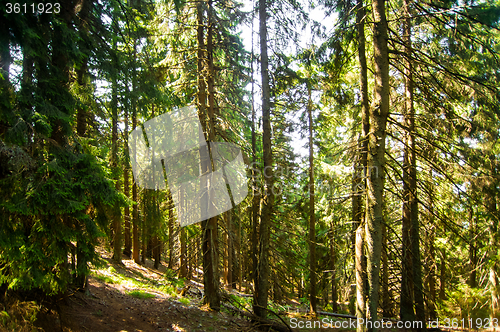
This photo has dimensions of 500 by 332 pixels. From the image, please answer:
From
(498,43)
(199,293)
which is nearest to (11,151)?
(199,293)

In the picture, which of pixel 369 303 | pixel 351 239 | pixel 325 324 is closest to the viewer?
pixel 369 303

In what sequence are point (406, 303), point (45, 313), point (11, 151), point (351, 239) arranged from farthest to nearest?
point (406, 303) → point (351, 239) → point (45, 313) → point (11, 151)

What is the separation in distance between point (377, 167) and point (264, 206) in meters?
3.59

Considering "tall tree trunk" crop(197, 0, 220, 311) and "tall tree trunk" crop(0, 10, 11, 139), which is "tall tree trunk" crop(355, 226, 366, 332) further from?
"tall tree trunk" crop(0, 10, 11, 139)

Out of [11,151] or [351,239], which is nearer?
[11,151]

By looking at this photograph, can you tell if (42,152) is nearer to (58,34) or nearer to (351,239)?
(58,34)

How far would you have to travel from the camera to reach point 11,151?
452cm

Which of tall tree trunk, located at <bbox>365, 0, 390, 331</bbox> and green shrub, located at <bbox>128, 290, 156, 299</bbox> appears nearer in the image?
tall tree trunk, located at <bbox>365, 0, 390, 331</bbox>

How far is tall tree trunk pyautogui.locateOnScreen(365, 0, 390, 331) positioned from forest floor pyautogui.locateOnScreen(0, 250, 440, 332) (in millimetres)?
3507

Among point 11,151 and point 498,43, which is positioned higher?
point 498,43

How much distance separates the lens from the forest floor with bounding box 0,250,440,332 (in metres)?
5.64

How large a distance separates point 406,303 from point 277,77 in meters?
8.87

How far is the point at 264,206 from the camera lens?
7918mm

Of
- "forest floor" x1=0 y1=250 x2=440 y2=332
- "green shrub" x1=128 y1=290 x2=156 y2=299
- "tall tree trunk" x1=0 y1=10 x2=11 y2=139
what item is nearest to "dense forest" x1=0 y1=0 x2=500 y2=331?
"tall tree trunk" x1=0 y1=10 x2=11 y2=139
